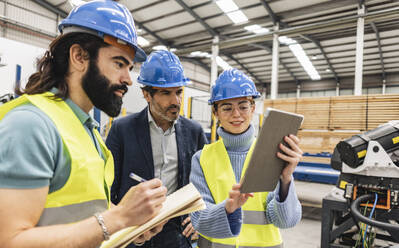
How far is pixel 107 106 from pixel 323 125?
625 cm

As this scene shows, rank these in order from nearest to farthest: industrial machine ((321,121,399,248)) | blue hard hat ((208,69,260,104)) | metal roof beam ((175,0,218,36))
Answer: blue hard hat ((208,69,260,104)) < industrial machine ((321,121,399,248)) < metal roof beam ((175,0,218,36))

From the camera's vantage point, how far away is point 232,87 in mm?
1724

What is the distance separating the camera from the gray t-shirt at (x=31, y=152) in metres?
0.70

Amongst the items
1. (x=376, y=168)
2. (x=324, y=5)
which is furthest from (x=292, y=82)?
(x=376, y=168)

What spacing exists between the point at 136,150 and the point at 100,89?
2.67 ft

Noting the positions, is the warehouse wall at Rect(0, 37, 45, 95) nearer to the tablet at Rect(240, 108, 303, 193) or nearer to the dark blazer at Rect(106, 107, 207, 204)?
the dark blazer at Rect(106, 107, 207, 204)

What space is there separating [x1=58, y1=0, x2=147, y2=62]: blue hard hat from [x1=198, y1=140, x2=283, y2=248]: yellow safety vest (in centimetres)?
88

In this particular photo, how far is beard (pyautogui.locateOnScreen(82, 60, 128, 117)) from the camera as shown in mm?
1031

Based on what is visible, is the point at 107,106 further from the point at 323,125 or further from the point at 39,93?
the point at 323,125

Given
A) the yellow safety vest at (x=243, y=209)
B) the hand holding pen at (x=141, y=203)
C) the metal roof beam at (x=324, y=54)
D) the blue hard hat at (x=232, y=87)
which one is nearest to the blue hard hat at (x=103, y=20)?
the hand holding pen at (x=141, y=203)

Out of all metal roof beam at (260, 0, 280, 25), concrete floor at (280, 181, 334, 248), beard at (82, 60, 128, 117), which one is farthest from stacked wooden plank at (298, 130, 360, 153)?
beard at (82, 60, 128, 117)

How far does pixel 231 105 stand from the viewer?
5.77ft

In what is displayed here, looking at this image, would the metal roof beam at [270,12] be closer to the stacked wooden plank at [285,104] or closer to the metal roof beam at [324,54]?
the metal roof beam at [324,54]

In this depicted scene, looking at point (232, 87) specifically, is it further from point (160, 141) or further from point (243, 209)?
point (243, 209)
